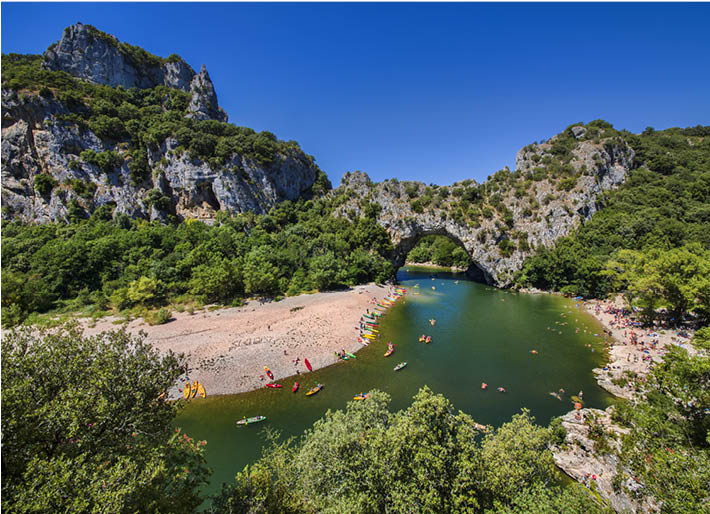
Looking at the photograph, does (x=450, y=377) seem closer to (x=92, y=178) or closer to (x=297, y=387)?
(x=297, y=387)

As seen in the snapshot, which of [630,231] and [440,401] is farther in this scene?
[630,231]

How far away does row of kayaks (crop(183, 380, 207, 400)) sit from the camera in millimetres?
20780

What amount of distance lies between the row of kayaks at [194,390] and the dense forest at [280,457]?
12.5 metres

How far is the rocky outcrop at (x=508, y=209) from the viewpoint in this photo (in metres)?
56.5

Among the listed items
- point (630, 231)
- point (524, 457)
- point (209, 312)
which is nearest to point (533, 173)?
point (630, 231)

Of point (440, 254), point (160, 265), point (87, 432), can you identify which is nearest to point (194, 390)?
point (87, 432)

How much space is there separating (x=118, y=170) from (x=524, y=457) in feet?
284

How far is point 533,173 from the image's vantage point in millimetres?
63344

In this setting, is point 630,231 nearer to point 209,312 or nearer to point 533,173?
point 533,173

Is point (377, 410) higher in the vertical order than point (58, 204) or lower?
lower

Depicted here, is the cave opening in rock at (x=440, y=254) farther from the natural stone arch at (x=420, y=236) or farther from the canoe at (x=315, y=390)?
the canoe at (x=315, y=390)

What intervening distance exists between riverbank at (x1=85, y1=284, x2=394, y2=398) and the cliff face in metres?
40.0

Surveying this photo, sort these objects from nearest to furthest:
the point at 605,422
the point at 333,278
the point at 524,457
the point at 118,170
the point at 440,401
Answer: the point at 440,401, the point at 524,457, the point at 605,422, the point at 333,278, the point at 118,170

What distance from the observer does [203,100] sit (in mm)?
Result: 84188
